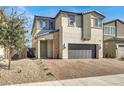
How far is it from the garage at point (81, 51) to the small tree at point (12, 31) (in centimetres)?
1037

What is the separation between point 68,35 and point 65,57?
265 cm

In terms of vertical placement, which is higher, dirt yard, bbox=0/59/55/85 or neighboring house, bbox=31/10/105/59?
neighboring house, bbox=31/10/105/59

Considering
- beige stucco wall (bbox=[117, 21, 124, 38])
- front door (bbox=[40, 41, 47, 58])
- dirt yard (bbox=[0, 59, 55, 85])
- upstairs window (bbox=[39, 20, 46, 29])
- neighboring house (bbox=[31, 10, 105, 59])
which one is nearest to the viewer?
dirt yard (bbox=[0, 59, 55, 85])

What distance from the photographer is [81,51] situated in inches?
1011

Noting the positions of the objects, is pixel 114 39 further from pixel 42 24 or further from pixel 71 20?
pixel 42 24

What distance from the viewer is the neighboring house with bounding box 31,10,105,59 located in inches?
977

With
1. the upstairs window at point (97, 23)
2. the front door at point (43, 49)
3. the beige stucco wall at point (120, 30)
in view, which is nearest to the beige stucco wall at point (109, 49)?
the beige stucco wall at point (120, 30)

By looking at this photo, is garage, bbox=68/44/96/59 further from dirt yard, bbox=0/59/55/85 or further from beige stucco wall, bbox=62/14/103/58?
dirt yard, bbox=0/59/55/85

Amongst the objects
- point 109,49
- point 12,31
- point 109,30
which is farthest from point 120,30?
point 12,31

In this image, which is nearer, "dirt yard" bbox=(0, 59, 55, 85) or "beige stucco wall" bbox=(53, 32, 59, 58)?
"dirt yard" bbox=(0, 59, 55, 85)

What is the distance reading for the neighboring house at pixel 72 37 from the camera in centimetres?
2481

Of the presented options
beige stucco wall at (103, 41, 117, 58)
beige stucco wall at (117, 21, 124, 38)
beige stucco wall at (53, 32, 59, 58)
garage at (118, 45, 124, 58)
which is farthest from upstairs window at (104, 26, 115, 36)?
beige stucco wall at (53, 32, 59, 58)

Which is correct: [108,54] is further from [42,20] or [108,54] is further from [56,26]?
[42,20]
